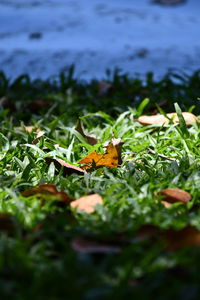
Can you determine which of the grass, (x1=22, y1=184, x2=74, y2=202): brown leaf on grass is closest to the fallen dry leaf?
the grass

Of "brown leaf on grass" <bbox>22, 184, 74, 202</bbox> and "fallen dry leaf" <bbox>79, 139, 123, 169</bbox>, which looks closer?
"brown leaf on grass" <bbox>22, 184, 74, 202</bbox>

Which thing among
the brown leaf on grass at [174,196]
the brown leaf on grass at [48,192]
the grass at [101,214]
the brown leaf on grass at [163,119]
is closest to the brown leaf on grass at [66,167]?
the grass at [101,214]

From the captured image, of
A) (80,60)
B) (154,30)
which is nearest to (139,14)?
(154,30)

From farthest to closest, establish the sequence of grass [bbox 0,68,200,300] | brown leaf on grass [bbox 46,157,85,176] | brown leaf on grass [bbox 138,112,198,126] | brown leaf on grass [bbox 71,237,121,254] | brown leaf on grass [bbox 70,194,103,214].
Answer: brown leaf on grass [bbox 138,112,198,126], brown leaf on grass [bbox 46,157,85,176], brown leaf on grass [bbox 70,194,103,214], brown leaf on grass [bbox 71,237,121,254], grass [bbox 0,68,200,300]

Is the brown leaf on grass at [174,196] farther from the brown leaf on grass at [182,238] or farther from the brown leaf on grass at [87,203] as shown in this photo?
the brown leaf on grass at [182,238]

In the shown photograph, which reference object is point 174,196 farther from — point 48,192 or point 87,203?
point 48,192

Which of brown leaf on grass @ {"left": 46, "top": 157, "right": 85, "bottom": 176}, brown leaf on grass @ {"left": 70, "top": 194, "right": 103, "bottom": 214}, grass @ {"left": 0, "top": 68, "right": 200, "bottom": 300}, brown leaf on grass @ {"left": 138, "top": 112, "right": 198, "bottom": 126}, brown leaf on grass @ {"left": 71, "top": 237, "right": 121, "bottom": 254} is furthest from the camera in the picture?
brown leaf on grass @ {"left": 138, "top": 112, "right": 198, "bottom": 126}

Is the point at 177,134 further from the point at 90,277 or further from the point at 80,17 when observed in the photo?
the point at 80,17

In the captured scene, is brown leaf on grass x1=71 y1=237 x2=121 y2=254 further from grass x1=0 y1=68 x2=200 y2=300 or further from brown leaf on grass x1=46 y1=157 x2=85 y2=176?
brown leaf on grass x1=46 y1=157 x2=85 y2=176
